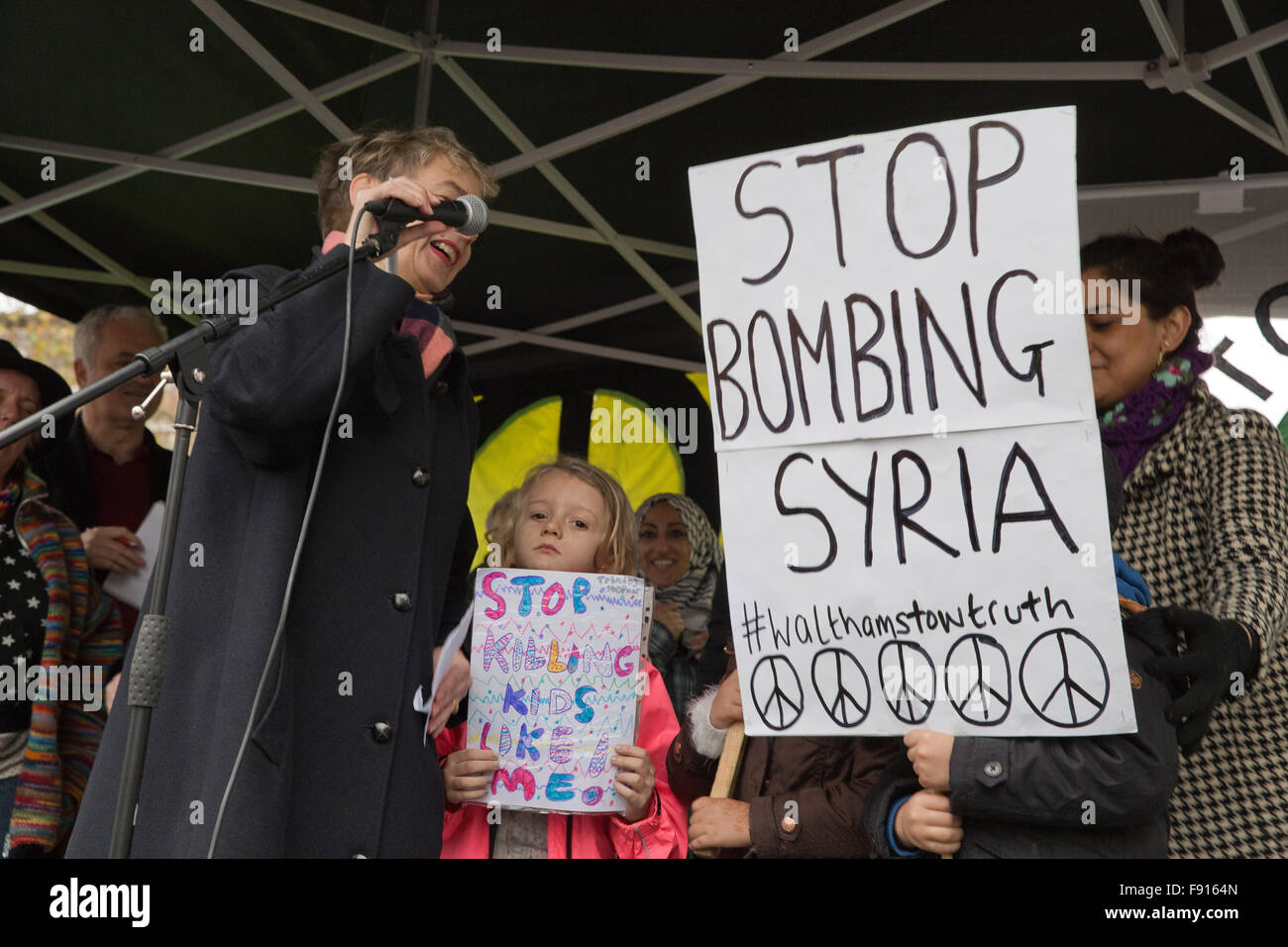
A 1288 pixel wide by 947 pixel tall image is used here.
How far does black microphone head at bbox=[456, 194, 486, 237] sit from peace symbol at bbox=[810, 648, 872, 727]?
2.97ft

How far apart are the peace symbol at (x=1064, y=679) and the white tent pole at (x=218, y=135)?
369cm

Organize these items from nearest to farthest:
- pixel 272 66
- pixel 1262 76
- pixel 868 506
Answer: pixel 868 506, pixel 1262 76, pixel 272 66

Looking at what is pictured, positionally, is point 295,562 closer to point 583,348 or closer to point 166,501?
point 166,501

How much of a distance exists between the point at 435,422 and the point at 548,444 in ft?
13.5

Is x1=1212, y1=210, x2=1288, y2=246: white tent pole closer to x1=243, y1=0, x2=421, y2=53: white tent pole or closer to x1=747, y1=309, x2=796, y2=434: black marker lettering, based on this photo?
x1=243, y1=0, x2=421, y2=53: white tent pole

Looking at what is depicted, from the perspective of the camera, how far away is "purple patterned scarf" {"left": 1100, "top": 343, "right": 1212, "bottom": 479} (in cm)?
252

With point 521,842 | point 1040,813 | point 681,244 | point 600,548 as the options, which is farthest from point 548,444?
point 1040,813

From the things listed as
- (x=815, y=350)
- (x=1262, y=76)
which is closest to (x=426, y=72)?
(x=1262, y=76)

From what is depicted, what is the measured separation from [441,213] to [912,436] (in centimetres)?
84

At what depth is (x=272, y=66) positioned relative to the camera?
472cm

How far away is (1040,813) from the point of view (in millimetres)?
1951

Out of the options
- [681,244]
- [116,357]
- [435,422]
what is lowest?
[435,422]

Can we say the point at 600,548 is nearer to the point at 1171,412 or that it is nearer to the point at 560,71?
the point at 1171,412
